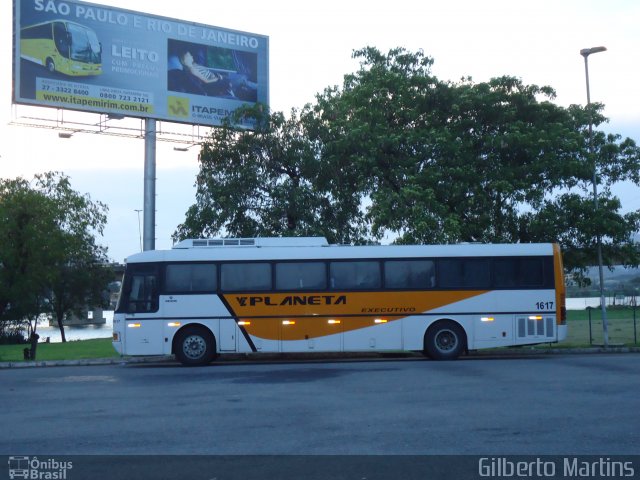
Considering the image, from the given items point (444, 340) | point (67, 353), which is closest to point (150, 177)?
point (67, 353)

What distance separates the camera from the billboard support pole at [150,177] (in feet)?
110

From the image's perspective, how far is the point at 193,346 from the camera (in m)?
22.0

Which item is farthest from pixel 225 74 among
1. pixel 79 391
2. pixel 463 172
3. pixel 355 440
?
pixel 355 440

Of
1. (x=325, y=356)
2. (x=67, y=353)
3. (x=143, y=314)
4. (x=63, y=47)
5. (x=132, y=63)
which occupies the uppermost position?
(x=63, y=47)

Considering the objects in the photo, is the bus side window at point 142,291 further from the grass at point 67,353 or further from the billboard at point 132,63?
the billboard at point 132,63

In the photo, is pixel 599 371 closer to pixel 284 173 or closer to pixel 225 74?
pixel 284 173

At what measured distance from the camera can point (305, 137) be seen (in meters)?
31.8

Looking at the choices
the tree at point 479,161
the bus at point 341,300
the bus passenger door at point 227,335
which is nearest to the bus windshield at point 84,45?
the tree at point 479,161

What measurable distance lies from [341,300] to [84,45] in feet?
56.7

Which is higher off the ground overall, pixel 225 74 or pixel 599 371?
pixel 225 74

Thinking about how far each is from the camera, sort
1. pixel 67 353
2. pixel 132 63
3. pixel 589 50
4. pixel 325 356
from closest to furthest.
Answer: pixel 325 356
pixel 589 50
pixel 67 353
pixel 132 63

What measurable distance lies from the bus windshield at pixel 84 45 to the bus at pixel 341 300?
13.7 metres
